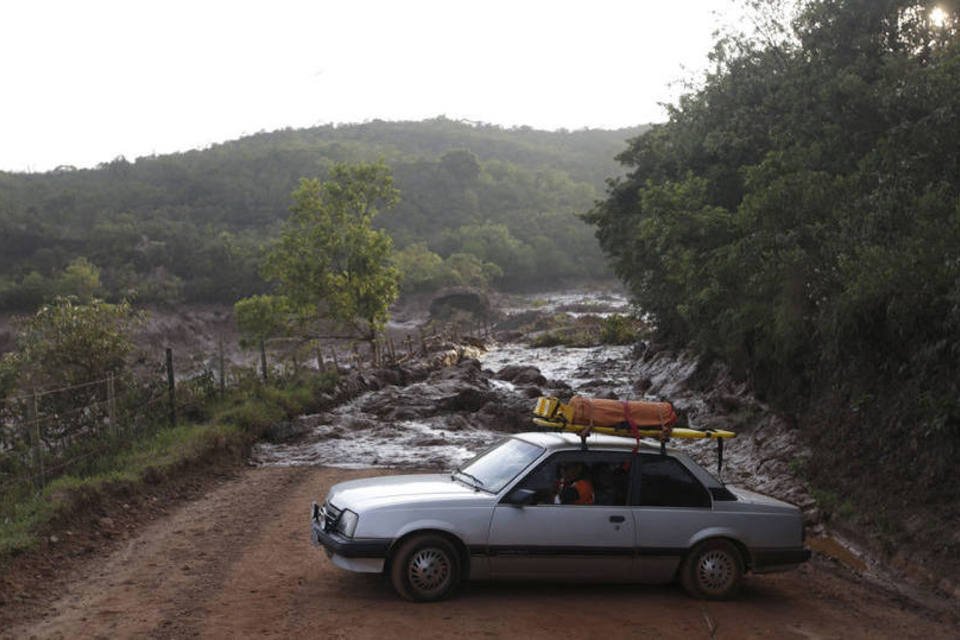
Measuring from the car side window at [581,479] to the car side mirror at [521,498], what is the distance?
97 millimetres

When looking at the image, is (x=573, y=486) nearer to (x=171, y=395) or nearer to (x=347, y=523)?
(x=347, y=523)

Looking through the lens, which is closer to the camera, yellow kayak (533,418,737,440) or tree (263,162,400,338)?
yellow kayak (533,418,737,440)

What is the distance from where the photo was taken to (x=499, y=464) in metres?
9.09

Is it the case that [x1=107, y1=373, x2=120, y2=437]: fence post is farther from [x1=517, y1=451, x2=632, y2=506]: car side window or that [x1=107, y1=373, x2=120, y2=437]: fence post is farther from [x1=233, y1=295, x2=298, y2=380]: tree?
[x1=233, y1=295, x2=298, y2=380]: tree

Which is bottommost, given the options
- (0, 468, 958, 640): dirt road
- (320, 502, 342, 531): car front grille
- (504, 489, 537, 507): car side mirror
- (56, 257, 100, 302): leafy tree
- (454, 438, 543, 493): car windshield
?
(0, 468, 958, 640): dirt road

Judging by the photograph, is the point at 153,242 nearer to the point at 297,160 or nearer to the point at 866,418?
the point at 297,160

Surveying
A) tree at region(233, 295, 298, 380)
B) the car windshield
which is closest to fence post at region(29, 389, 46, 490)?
the car windshield

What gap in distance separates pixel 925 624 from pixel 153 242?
7232cm

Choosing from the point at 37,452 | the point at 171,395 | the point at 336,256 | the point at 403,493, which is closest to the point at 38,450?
the point at 37,452

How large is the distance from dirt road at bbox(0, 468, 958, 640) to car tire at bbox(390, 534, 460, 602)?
→ 13cm

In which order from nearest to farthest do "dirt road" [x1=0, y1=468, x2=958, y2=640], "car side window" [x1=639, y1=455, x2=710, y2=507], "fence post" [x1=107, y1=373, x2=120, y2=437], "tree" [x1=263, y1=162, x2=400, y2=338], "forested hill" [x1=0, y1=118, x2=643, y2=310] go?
1. "dirt road" [x1=0, y1=468, x2=958, y2=640]
2. "car side window" [x1=639, y1=455, x2=710, y2=507]
3. "fence post" [x1=107, y1=373, x2=120, y2=437]
4. "tree" [x1=263, y1=162, x2=400, y2=338]
5. "forested hill" [x1=0, y1=118, x2=643, y2=310]

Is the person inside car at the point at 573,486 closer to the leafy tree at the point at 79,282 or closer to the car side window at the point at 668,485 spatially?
the car side window at the point at 668,485

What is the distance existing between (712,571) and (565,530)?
1.62 m

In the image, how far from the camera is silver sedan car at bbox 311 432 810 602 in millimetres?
8188
